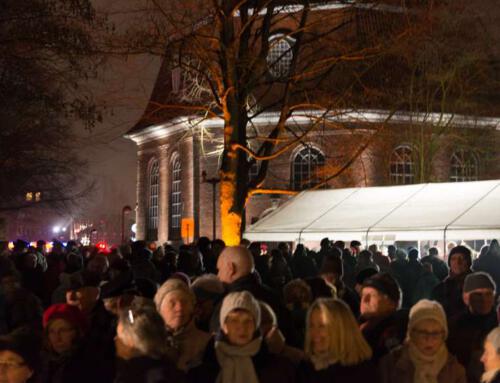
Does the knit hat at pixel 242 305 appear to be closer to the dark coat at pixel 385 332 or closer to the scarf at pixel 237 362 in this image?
the scarf at pixel 237 362

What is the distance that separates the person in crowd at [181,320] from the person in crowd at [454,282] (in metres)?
3.61

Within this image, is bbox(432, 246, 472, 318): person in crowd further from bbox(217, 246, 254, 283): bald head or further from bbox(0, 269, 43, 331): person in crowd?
bbox(0, 269, 43, 331): person in crowd

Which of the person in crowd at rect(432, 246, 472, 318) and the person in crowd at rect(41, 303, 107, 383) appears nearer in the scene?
the person in crowd at rect(41, 303, 107, 383)

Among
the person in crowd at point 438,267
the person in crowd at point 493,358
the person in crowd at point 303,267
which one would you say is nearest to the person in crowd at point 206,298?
the person in crowd at point 493,358

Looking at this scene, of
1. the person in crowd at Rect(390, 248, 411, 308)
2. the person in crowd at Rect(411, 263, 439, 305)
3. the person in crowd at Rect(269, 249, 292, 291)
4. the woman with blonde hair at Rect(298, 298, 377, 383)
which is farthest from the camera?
the person in crowd at Rect(390, 248, 411, 308)

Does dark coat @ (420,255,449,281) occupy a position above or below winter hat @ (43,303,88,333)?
above

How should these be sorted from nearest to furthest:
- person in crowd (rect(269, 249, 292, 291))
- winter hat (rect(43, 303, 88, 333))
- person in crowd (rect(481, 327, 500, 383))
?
1. person in crowd (rect(481, 327, 500, 383))
2. winter hat (rect(43, 303, 88, 333))
3. person in crowd (rect(269, 249, 292, 291))

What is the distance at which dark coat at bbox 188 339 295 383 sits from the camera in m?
5.15

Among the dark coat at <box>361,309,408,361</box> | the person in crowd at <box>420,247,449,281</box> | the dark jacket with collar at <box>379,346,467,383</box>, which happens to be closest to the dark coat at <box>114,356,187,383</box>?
the dark jacket with collar at <box>379,346,467,383</box>

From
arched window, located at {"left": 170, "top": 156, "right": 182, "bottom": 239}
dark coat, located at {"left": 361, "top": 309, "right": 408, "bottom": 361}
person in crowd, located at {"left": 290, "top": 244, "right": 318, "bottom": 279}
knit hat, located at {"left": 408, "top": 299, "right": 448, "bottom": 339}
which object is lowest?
dark coat, located at {"left": 361, "top": 309, "right": 408, "bottom": 361}

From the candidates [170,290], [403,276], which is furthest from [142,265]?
[170,290]

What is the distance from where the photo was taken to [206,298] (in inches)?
268

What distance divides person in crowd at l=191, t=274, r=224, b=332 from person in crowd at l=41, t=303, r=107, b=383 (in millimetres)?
1165

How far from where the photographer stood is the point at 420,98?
35.2m
